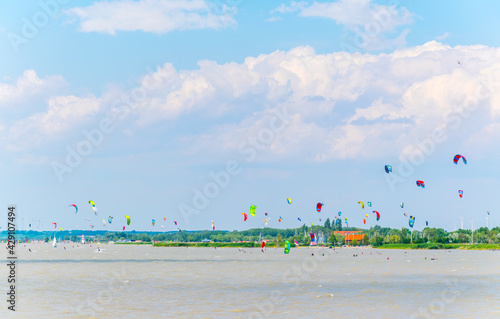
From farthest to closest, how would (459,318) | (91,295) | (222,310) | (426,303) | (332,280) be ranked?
(332,280)
(91,295)
(426,303)
(222,310)
(459,318)

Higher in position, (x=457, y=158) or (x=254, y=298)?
(x=457, y=158)

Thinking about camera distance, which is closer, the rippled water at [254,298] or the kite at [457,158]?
the rippled water at [254,298]

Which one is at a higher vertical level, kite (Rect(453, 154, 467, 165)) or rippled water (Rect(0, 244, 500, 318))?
kite (Rect(453, 154, 467, 165))

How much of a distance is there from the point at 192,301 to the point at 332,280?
72.7ft

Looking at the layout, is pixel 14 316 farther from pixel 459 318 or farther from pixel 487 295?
pixel 487 295

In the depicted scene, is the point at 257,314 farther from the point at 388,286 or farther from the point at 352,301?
the point at 388,286

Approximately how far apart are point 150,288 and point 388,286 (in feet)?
64.2

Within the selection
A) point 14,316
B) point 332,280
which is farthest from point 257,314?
point 332,280

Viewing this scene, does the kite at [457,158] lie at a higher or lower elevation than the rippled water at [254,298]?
higher

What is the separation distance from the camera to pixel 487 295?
142ft

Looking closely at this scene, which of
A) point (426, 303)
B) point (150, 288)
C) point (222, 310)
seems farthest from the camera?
point (150, 288)

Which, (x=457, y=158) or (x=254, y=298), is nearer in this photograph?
(x=254, y=298)

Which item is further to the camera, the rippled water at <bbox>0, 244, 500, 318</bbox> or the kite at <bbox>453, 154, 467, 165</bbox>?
the kite at <bbox>453, 154, 467, 165</bbox>

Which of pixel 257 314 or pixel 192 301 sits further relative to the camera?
pixel 192 301
